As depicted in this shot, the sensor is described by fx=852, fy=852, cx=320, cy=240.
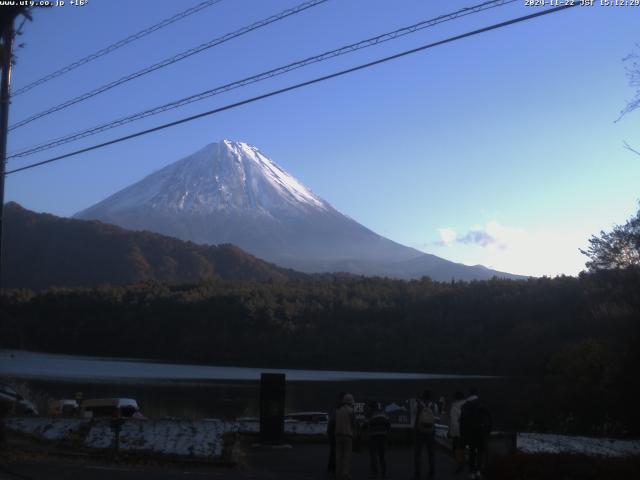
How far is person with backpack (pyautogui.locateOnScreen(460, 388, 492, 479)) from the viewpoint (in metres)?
12.9

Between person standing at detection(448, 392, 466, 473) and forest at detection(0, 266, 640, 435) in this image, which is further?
forest at detection(0, 266, 640, 435)

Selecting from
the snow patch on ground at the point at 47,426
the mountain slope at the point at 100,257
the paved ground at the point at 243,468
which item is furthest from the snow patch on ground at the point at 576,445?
the mountain slope at the point at 100,257

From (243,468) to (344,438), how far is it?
252 cm

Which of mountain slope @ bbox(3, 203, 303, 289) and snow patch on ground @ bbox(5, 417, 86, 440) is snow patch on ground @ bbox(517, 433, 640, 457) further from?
mountain slope @ bbox(3, 203, 303, 289)

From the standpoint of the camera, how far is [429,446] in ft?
44.0

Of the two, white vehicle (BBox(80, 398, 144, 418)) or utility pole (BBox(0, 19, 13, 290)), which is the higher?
utility pole (BBox(0, 19, 13, 290))

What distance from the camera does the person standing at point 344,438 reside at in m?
12.5

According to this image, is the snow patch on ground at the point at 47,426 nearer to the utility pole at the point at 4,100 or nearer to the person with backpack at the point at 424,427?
the utility pole at the point at 4,100

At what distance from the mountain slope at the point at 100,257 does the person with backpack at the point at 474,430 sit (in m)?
95.4

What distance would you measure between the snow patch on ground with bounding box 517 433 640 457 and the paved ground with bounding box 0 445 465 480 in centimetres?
147

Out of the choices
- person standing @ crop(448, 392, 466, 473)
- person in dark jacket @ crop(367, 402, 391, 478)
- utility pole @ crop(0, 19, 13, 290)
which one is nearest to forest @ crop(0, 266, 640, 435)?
person standing @ crop(448, 392, 466, 473)

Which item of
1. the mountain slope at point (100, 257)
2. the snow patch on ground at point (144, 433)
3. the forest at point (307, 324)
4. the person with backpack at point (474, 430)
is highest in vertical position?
the mountain slope at point (100, 257)

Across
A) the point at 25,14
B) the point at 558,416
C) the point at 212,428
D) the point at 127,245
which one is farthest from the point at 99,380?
the point at 127,245

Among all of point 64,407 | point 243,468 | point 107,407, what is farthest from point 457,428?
point 64,407
